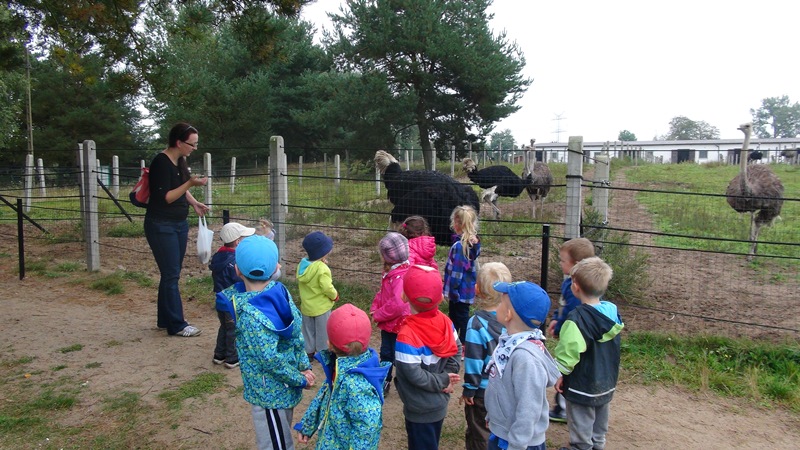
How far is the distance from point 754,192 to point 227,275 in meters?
7.79

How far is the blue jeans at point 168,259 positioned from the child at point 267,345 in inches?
101

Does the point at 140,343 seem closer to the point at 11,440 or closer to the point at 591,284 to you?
the point at 11,440

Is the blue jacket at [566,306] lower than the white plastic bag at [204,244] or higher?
lower

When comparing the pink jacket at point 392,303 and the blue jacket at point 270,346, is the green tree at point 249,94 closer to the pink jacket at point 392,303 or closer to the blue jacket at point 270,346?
the pink jacket at point 392,303

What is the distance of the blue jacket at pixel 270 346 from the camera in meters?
2.57

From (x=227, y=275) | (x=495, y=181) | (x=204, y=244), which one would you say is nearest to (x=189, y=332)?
(x=204, y=244)

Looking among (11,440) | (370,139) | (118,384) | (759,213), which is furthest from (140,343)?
(370,139)

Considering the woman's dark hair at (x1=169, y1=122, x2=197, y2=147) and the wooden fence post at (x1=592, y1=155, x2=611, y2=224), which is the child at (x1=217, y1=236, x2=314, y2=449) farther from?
the wooden fence post at (x1=592, y1=155, x2=611, y2=224)

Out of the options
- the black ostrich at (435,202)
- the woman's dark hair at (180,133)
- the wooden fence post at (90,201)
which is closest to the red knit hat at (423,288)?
the woman's dark hair at (180,133)

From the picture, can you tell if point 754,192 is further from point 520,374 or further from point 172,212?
point 172,212

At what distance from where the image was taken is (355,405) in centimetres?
225

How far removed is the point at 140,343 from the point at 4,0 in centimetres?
380

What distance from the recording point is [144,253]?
887 centimetres

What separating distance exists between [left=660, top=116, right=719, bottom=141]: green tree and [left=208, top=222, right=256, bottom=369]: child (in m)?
94.9
